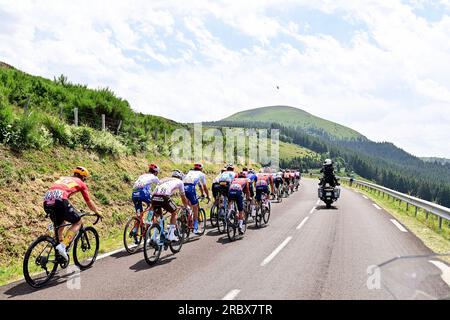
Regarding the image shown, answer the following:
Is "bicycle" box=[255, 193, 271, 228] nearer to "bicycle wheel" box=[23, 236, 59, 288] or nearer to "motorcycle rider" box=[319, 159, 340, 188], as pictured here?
"motorcycle rider" box=[319, 159, 340, 188]

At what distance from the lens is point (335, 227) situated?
13.1 metres

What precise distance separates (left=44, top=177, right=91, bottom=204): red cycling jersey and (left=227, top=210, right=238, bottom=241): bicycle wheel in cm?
461

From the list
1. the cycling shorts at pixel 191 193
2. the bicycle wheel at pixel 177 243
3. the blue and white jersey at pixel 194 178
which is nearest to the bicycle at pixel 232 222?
the cycling shorts at pixel 191 193

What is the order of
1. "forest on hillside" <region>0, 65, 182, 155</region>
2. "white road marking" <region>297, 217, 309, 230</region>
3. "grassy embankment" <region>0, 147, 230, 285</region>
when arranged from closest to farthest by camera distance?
"grassy embankment" <region>0, 147, 230, 285</region>, "forest on hillside" <region>0, 65, 182, 155</region>, "white road marking" <region>297, 217, 309, 230</region>

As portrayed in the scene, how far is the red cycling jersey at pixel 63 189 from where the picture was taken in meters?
6.86

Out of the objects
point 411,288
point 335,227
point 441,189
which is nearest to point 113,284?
point 411,288

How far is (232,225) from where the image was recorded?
10.8 meters

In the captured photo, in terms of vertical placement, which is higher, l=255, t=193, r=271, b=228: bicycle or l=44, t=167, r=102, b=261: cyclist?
l=44, t=167, r=102, b=261: cyclist

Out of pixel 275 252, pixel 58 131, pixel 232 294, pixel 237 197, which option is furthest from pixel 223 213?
pixel 58 131

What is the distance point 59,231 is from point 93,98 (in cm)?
1687

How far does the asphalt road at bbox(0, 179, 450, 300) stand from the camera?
4.63 m

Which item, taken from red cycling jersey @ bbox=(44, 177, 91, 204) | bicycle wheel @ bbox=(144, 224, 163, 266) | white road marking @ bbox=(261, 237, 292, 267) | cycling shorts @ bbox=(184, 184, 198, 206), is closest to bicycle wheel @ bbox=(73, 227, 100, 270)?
red cycling jersey @ bbox=(44, 177, 91, 204)

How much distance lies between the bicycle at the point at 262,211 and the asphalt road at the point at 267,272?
5.13 feet
